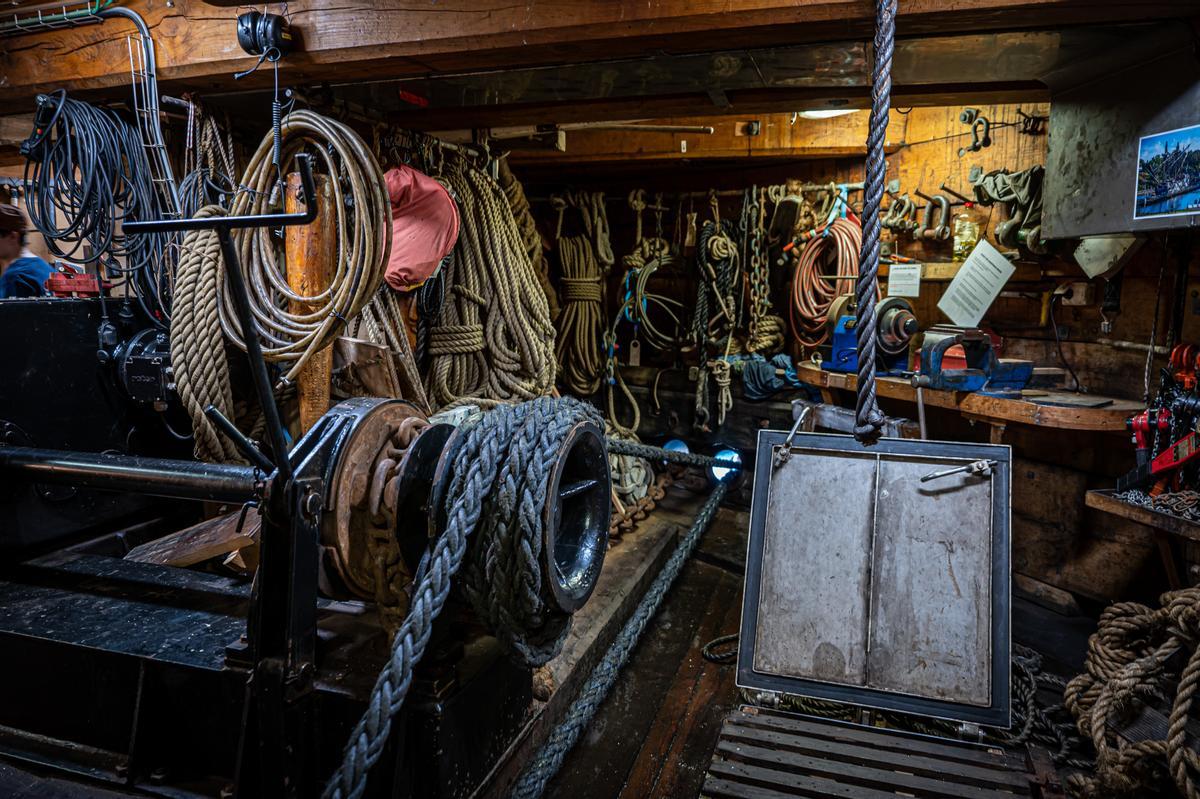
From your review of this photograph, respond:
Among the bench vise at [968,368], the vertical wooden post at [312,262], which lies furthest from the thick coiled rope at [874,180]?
the bench vise at [968,368]

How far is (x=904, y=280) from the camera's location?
486 centimetres

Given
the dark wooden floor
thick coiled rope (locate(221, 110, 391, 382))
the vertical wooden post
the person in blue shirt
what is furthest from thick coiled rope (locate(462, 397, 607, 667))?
the person in blue shirt

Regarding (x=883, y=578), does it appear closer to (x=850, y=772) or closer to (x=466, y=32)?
(x=850, y=772)

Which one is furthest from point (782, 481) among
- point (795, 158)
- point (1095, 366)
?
point (795, 158)

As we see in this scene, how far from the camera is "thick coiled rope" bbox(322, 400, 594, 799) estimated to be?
4.29ft

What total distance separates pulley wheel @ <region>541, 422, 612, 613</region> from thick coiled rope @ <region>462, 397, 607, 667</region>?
9 cm

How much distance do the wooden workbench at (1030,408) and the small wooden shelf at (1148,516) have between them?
0.37 meters

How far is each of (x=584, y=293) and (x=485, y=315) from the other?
1.97 m

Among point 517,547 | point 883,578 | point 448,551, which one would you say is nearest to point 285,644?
point 448,551

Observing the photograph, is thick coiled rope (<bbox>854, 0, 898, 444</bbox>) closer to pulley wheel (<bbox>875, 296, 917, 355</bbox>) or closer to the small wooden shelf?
the small wooden shelf

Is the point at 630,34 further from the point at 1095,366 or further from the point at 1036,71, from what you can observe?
the point at 1095,366

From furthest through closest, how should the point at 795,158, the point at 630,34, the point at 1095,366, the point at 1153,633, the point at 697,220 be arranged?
the point at 697,220 → the point at 795,158 → the point at 1095,366 → the point at 1153,633 → the point at 630,34

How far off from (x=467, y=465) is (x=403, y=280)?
7.18 feet

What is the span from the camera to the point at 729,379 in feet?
19.3
